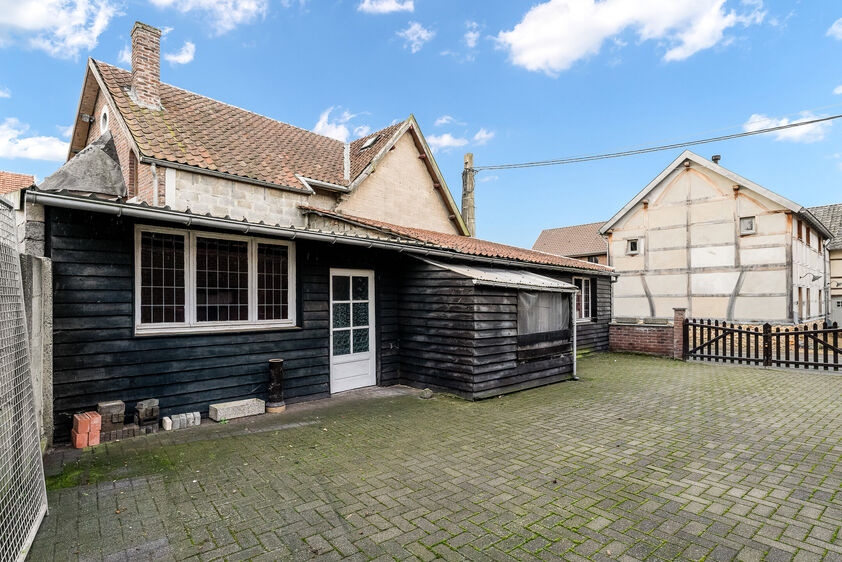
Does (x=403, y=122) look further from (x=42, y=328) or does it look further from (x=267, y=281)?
(x=42, y=328)

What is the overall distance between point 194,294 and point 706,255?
1926 centimetres

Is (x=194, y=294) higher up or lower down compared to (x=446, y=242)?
lower down

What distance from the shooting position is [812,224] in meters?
17.5

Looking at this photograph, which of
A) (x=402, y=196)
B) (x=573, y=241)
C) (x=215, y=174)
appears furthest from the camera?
(x=573, y=241)

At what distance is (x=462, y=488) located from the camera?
369cm

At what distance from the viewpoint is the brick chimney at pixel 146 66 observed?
977 cm

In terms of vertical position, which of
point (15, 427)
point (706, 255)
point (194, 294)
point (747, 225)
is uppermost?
point (747, 225)

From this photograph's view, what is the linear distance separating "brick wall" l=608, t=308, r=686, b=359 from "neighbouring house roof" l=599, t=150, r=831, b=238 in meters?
7.65

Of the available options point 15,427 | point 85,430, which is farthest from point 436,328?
point 15,427

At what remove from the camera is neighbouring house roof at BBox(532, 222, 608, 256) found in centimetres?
2927

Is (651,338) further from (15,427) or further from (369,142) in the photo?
(15,427)

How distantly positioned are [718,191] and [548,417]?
16391 millimetres

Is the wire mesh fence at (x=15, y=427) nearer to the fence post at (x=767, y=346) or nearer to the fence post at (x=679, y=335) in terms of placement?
the fence post at (x=679, y=335)

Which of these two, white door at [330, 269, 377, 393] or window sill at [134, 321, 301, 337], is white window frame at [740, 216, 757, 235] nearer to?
white door at [330, 269, 377, 393]
